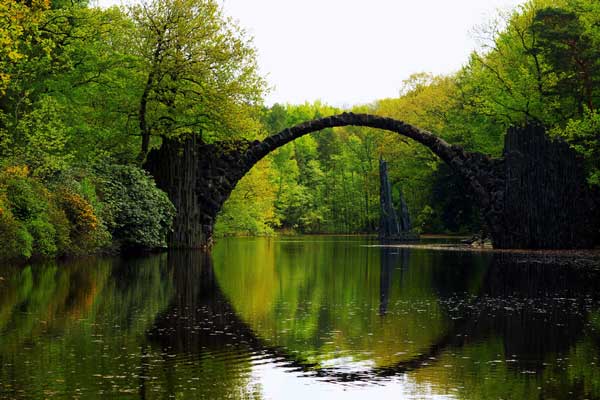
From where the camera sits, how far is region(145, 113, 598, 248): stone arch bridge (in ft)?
129

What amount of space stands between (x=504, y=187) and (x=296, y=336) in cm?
3054

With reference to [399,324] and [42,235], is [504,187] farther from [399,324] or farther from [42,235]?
[399,324]

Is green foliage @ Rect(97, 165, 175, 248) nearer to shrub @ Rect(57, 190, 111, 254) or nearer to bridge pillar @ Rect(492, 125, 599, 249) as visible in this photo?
shrub @ Rect(57, 190, 111, 254)

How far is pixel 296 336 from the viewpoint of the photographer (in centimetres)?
1229

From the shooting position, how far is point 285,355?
10656 mm

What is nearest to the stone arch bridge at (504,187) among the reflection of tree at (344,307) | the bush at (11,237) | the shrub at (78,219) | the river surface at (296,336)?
the shrub at (78,219)

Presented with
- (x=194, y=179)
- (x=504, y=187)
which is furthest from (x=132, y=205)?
(x=504, y=187)

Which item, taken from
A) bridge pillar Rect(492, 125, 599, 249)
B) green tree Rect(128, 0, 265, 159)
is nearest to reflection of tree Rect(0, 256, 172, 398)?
green tree Rect(128, 0, 265, 159)

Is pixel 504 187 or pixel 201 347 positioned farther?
pixel 504 187

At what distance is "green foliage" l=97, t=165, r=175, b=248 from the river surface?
33.1 ft

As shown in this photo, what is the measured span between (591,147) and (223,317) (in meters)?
29.5

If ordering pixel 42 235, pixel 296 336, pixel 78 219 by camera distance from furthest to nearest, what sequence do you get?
1. pixel 78 219
2. pixel 42 235
3. pixel 296 336

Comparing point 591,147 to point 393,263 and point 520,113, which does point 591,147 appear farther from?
point 393,263

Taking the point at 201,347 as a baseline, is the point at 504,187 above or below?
above
